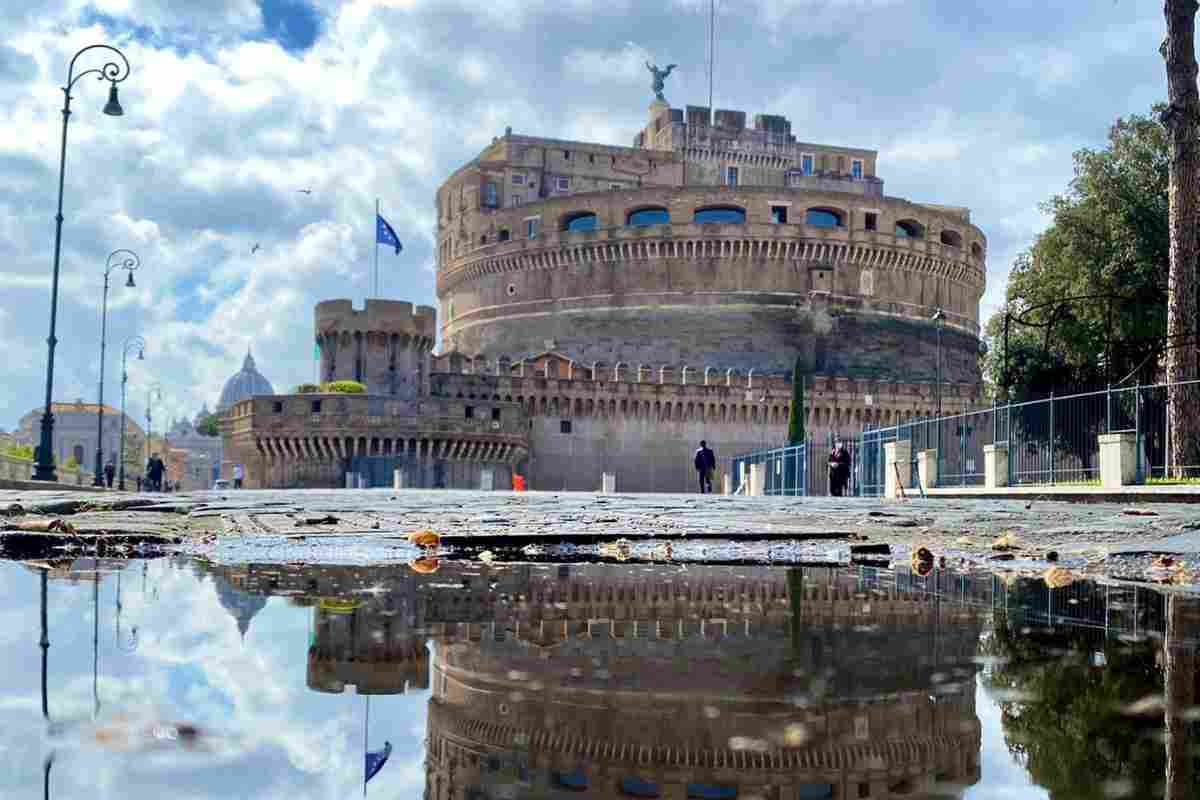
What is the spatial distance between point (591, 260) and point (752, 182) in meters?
15.4

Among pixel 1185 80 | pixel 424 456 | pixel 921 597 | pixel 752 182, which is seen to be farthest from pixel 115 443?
pixel 921 597

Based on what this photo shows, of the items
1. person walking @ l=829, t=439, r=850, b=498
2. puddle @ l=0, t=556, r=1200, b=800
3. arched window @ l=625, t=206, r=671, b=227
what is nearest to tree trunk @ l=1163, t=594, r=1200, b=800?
puddle @ l=0, t=556, r=1200, b=800

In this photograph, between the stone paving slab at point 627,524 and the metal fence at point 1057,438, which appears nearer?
the stone paving slab at point 627,524

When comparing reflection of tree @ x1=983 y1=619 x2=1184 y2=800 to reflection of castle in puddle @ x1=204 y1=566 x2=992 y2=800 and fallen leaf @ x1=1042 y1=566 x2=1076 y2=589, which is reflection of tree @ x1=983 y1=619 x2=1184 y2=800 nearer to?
reflection of castle in puddle @ x1=204 y1=566 x2=992 y2=800

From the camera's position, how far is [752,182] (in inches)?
2680

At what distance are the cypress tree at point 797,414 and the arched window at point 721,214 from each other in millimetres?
10216

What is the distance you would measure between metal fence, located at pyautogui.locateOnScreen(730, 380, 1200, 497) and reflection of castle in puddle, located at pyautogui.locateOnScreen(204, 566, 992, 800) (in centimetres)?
1207

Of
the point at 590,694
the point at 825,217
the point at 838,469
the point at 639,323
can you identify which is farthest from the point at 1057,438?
the point at 825,217

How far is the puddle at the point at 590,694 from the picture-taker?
228cm

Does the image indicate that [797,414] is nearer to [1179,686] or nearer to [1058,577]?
[1058,577]

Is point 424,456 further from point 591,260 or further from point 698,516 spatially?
point 698,516

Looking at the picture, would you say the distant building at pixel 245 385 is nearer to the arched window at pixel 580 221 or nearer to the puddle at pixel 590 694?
the arched window at pixel 580 221

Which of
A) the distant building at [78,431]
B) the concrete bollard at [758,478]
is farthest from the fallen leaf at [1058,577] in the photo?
the distant building at [78,431]

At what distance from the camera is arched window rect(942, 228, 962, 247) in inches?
2379
